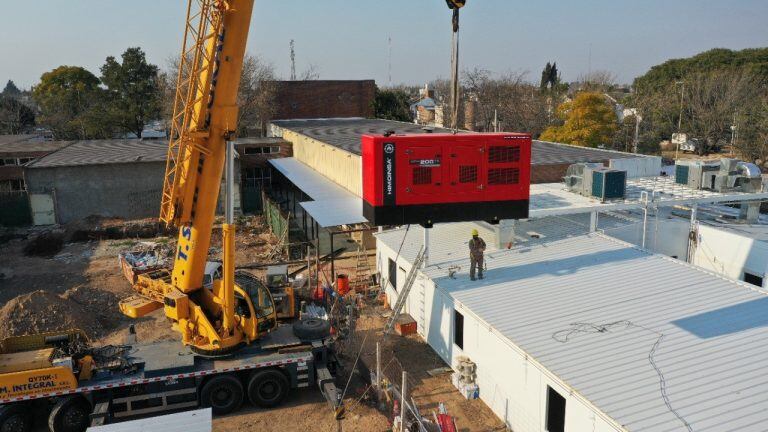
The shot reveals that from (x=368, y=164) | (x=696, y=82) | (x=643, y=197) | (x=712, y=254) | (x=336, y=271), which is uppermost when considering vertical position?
(x=696, y=82)

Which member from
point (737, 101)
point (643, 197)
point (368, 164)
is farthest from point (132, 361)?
point (737, 101)

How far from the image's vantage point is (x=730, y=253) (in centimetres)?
1983

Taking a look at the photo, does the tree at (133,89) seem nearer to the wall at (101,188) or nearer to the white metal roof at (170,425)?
the wall at (101,188)

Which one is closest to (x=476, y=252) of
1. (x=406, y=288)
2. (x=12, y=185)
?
(x=406, y=288)

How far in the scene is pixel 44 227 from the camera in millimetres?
Result: 35938

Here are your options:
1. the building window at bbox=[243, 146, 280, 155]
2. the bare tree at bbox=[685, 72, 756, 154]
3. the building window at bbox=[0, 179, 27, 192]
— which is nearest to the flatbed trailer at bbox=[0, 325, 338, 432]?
the building window at bbox=[243, 146, 280, 155]

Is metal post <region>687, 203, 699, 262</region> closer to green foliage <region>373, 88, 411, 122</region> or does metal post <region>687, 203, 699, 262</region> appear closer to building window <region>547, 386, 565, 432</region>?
building window <region>547, 386, 565, 432</region>

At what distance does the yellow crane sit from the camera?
12492 millimetres

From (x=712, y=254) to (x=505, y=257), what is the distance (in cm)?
847

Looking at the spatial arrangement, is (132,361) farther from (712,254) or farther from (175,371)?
(712,254)

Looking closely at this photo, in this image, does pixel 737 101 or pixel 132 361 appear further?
pixel 737 101

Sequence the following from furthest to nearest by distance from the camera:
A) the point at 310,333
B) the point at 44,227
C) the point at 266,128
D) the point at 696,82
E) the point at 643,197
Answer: the point at 696,82 < the point at 266,128 < the point at 44,227 < the point at 643,197 < the point at 310,333

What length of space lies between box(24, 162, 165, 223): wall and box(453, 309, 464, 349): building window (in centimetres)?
2750

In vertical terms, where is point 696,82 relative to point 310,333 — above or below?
above
